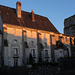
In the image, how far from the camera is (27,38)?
2978 cm

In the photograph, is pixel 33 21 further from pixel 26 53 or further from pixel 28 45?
pixel 26 53

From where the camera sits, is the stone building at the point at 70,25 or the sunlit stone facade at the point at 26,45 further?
the stone building at the point at 70,25

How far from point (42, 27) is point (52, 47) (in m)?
5.94

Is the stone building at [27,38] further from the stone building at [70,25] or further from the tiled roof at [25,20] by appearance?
the stone building at [70,25]

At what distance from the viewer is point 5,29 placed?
26.4m

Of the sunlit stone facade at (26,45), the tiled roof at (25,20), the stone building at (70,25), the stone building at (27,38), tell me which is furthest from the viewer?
the stone building at (70,25)

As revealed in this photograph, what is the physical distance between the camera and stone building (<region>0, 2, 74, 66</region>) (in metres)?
27.0

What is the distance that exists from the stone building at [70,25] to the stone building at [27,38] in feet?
45.0

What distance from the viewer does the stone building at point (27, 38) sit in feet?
88.6

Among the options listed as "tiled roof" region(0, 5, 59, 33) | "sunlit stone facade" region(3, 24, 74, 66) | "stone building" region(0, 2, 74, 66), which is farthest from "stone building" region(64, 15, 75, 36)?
"sunlit stone facade" region(3, 24, 74, 66)

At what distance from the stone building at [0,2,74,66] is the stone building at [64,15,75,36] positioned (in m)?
13.7

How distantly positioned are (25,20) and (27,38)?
5140 millimetres

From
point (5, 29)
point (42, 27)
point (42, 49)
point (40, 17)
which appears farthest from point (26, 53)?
point (40, 17)

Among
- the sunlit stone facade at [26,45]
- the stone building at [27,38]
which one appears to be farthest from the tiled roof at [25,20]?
the sunlit stone facade at [26,45]
